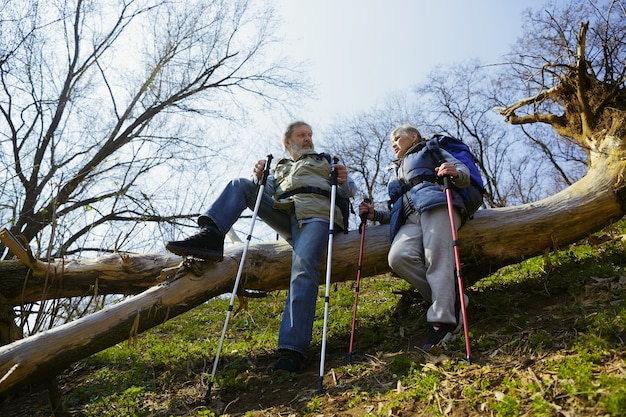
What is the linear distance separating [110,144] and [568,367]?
461 inches

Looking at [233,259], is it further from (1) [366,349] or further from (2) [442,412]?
(2) [442,412]

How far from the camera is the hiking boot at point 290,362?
4.41 m

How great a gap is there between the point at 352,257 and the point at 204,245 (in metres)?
1.70

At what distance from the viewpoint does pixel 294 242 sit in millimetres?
5070

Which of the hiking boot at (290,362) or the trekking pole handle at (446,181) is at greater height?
the trekking pole handle at (446,181)

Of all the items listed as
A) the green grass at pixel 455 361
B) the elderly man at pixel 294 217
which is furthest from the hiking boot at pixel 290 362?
the green grass at pixel 455 361

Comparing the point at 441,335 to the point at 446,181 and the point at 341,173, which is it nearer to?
the point at 446,181

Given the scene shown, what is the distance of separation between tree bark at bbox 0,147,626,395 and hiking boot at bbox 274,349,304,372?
109 cm

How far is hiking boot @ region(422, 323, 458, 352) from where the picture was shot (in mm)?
4031

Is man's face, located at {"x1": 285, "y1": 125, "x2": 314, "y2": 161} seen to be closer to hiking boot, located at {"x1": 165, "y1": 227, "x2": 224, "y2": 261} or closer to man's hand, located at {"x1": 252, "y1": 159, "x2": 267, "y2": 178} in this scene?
man's hand, located at {"x1": 252, "y1": 159, "x2": 267, "y2": 178}

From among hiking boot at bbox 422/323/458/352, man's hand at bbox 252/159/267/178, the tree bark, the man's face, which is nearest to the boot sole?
the tree bark

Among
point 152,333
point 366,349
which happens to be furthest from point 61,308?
point 366,349

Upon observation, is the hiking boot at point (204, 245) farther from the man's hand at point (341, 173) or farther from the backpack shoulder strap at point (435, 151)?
the backpack shoulder strap at point (435, 151)

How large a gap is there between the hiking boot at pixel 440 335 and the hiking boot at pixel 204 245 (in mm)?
2200
